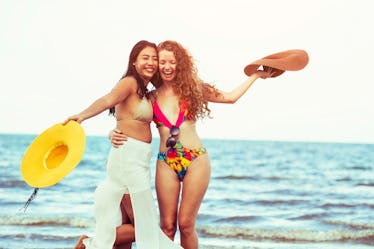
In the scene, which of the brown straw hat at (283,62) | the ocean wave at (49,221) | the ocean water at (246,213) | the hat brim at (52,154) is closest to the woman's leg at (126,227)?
the hat brim at (52,154)

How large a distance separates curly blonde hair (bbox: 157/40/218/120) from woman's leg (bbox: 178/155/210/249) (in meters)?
0.38

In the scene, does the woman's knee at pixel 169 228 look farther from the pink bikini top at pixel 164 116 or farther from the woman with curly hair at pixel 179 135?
the pink bikini top at pixel 164 116

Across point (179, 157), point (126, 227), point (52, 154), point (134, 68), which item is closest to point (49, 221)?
point (126, 227)

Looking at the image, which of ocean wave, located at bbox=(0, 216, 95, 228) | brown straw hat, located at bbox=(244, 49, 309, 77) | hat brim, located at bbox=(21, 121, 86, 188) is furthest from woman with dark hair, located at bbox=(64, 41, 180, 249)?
ocean wave, located at bbox=(0, 216, 95, 228)

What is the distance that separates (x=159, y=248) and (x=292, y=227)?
5.52m

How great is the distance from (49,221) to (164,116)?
5.40 metres

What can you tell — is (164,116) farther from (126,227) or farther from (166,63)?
(126,227)

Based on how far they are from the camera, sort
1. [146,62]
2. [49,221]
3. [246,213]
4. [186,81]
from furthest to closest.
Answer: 1. [246,213]
2. [49,221]
3. [186,81]
4. [146,62]

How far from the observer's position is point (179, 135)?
15.9 feet

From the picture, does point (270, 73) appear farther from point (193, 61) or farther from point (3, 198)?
point (3, 198)

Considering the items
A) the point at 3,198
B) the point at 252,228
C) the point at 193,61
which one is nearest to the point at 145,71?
the point at 193,61

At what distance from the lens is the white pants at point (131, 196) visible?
4.72m

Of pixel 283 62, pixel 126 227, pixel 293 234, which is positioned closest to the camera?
pixel 126 227

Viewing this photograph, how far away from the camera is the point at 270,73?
534 centimetres
